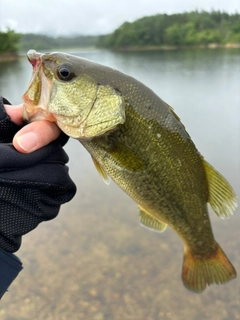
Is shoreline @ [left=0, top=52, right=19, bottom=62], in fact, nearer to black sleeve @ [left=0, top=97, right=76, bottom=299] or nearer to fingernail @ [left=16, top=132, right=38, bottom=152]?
black sleeve @ [left=0, top=97, right=76, bottom=299]

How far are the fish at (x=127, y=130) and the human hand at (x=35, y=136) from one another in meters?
0.05

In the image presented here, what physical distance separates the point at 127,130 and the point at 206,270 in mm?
1336

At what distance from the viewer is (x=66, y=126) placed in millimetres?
1754

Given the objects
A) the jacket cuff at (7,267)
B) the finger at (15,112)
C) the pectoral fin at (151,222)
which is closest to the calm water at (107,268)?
the pectoral fin at (151,222)

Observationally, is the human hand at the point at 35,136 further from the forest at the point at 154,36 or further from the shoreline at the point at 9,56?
the forest at the point at 154,36

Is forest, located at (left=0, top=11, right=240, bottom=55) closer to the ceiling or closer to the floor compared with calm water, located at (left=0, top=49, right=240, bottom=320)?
closer to the ceiling

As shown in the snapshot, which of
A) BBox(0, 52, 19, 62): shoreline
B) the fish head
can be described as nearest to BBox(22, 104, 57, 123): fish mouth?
the fish head

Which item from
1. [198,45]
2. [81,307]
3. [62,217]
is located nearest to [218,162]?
[62,217]

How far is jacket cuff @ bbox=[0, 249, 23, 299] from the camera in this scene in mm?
1806

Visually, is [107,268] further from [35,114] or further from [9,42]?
[9,42]

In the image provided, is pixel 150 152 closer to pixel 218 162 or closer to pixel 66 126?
pixel 66 126

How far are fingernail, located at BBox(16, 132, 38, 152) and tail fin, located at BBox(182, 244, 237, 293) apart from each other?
1.49 meters

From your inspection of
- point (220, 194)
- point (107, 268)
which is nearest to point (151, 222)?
point (220, 194)

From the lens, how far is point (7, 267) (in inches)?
71.9
